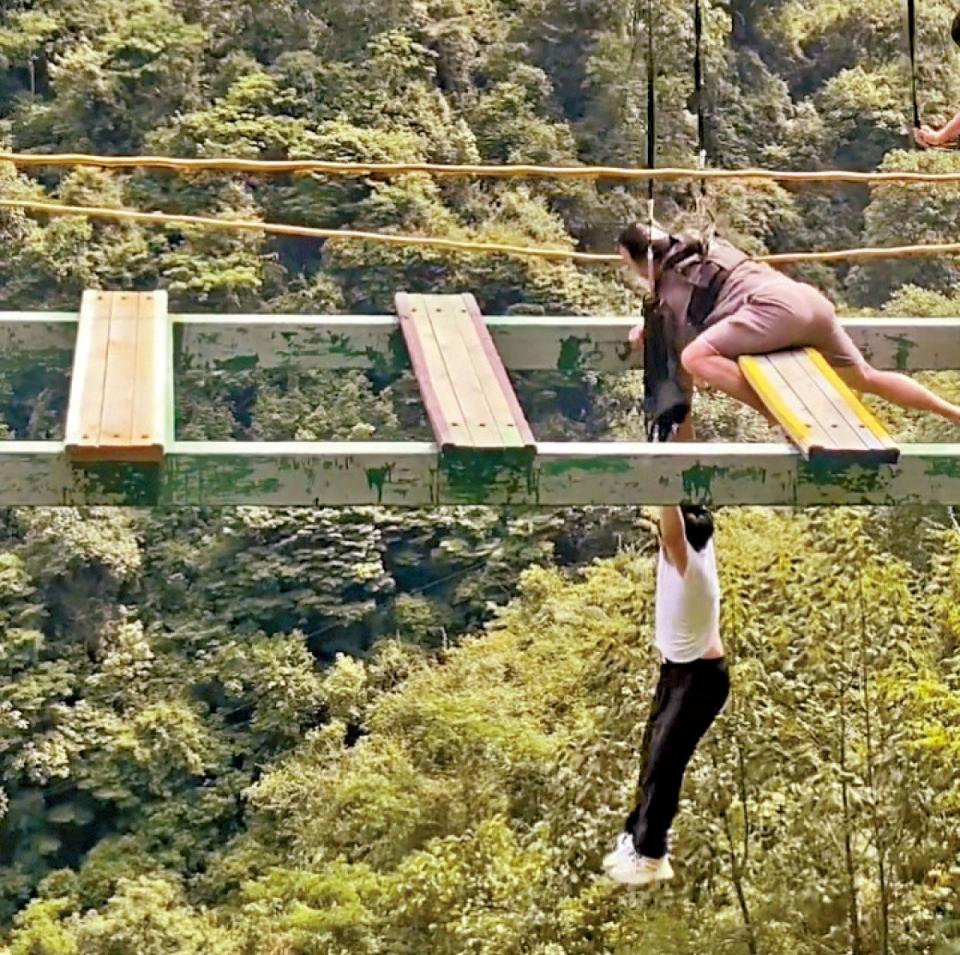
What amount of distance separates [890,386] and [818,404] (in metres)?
0.39

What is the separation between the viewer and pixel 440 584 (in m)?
16.7

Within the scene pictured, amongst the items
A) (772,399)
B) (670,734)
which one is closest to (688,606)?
(670,734)

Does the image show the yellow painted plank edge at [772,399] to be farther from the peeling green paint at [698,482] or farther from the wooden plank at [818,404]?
the peeling green paint at [698,482]

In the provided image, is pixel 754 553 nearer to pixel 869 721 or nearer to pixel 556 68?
pixel 869 721

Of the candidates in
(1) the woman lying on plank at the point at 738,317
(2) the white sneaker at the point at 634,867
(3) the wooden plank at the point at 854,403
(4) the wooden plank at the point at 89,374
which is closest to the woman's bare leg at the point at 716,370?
(1) the woman lying on plank at the point at 738,317

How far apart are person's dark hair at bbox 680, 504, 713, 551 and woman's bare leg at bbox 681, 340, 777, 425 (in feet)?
0.60

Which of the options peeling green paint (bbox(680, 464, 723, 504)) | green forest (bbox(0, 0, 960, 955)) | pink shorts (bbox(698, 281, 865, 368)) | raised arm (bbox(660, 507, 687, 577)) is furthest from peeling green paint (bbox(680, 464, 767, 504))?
green forest (bbox(0, 0, 960, 955))

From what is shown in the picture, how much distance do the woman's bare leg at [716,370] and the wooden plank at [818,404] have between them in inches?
2.3

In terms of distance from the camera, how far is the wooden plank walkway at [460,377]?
2219mm

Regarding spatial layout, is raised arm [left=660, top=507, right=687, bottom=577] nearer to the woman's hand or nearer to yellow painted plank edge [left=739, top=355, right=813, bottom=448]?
yellow painted plank edge [left=739, top=355, right=813, bottom=448]

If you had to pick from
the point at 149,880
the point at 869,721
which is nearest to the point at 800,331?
the point at 869,721

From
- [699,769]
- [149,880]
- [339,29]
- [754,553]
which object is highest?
[339,29]

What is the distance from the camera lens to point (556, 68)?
20812 mm

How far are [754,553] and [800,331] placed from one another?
18.4 feet
